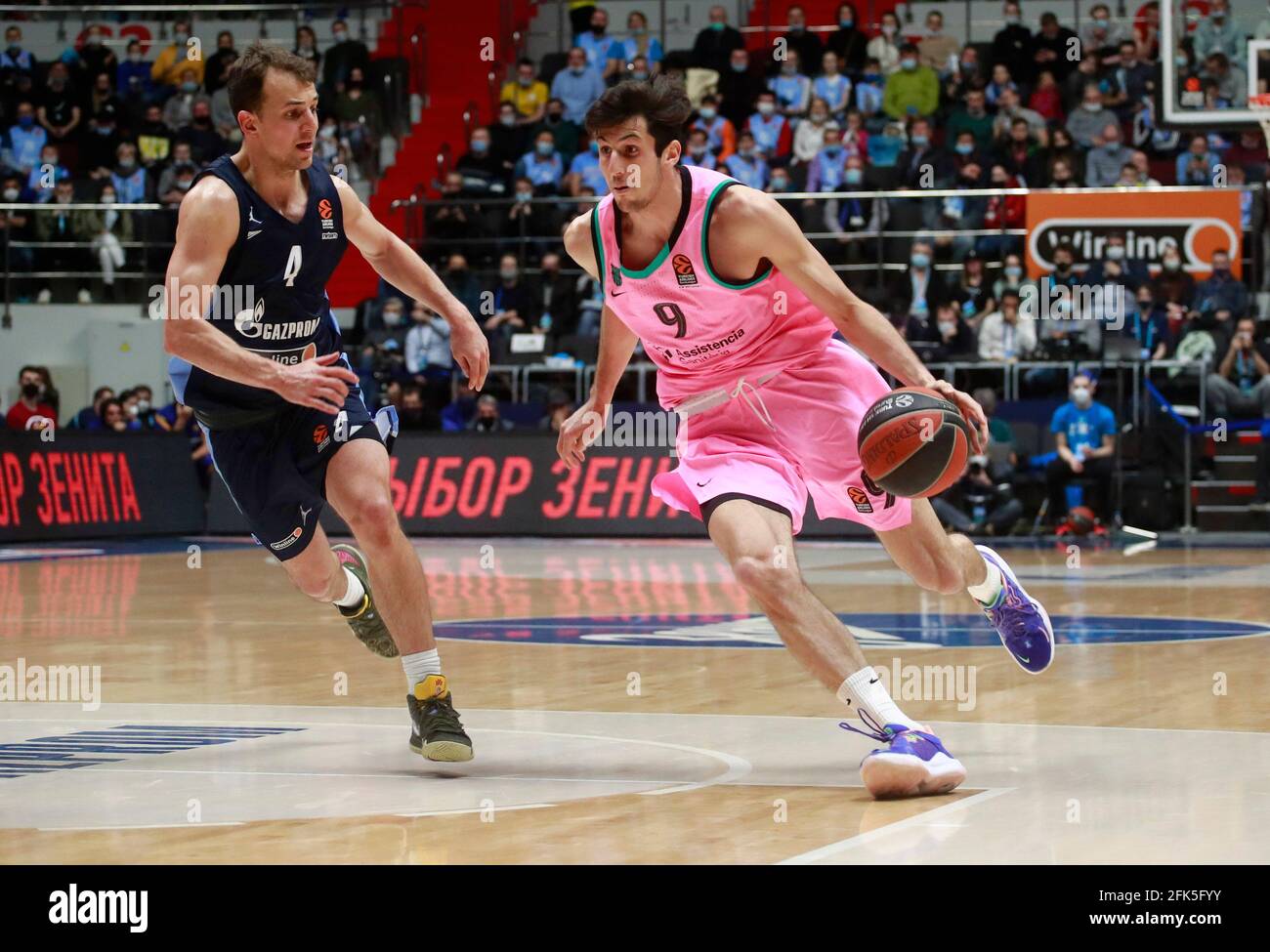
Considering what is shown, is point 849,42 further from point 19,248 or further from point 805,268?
point 805,268

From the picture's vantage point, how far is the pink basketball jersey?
5.92 metres

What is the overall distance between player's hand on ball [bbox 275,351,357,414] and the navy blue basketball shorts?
733mm

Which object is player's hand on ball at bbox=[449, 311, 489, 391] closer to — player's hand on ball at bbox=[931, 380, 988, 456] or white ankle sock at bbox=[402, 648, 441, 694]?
white ankle sock at bbox=[402, 648, 441, 694]

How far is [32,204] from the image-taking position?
Result: 2303 cm

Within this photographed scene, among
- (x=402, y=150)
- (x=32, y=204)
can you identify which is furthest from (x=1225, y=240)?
(x=32, y=204)

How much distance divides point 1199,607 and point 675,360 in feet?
19.4

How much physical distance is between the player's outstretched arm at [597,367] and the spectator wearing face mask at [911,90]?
1653 cm

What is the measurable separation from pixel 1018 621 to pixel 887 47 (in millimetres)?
17319

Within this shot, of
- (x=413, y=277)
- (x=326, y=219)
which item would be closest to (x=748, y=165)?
(x=413, y=277)

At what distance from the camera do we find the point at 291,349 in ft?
21.5

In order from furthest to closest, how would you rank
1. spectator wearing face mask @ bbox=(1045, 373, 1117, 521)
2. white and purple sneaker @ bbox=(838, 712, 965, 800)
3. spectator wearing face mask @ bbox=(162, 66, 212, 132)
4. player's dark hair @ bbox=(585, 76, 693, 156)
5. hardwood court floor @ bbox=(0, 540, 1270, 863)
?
spectator wearing face mask @ bbox=(162, 66, 212, 132) → spectator wearing face mask @ bbox=(1045, 373, 1117, 521) → player's dark hair @ bbox=(585, 76, 693, 156) → white and purple sneaker @ bbox=(838, 712, 965, 800) → hardwood court floor @ bbox=(0, 540, 1270, 863)

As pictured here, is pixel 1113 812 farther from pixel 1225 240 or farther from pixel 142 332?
pixel 142 332

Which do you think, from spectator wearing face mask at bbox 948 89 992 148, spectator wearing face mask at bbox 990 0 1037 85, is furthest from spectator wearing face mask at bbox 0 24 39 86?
spectator wearing face mask at bbox 990 0 1037 85

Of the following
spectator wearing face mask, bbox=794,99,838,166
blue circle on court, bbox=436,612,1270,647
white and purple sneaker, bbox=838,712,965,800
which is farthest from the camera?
spectator wearing face mask, bbox=794,99,838,166
